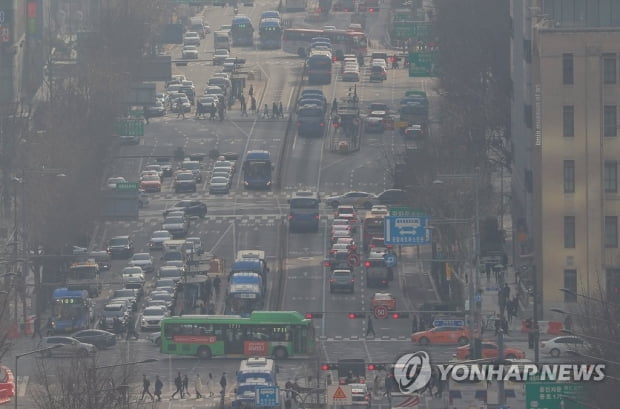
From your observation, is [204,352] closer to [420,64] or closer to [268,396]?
[268,396]

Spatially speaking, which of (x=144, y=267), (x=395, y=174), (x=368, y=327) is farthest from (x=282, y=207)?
(x=368, y=327)

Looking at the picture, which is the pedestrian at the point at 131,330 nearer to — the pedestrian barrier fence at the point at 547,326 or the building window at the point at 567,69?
the pedestrian barrier fence at the point at 547,326

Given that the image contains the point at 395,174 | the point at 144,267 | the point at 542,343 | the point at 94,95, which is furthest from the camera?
the point at 94,95

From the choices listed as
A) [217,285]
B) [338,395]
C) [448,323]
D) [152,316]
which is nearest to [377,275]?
[217,285]

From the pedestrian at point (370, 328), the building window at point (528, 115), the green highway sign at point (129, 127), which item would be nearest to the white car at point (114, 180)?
the green highway sign at point (129, 127)

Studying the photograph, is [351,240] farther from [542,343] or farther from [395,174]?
[542,343]

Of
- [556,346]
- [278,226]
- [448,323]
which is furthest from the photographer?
[278,226]
